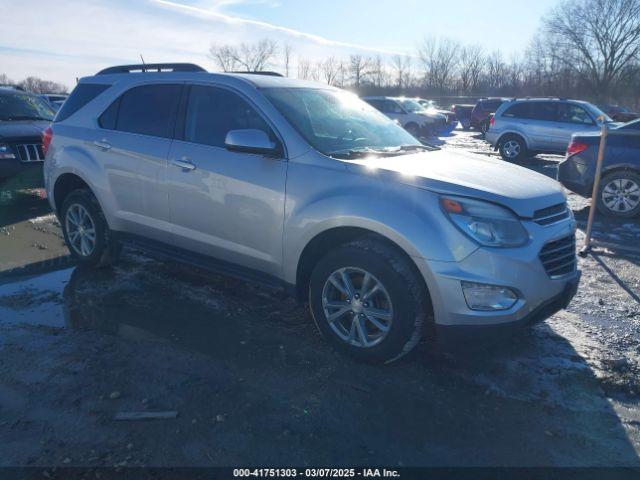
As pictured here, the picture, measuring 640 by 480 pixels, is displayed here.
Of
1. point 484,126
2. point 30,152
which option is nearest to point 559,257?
point 30,152

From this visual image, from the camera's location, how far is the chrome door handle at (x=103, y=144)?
4586mm

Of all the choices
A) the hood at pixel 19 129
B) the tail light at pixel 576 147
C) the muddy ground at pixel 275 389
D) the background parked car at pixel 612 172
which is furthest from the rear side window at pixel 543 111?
the hood at pixel 19 129

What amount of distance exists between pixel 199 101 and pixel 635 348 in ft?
13.0

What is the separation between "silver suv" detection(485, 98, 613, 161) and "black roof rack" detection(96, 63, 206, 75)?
1192 centimetres

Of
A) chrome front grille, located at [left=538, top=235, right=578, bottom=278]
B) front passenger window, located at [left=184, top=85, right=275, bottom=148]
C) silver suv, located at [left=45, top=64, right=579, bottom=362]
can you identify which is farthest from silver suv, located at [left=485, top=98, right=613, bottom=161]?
front passenger window, located at [left=184, top=85, right=275, bottom=148]

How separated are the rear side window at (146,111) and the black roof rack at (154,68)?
29cm

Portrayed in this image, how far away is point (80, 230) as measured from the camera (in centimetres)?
511

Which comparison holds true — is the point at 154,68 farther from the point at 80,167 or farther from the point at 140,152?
the point at 80,167

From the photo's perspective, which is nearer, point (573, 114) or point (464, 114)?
point (573, 114)

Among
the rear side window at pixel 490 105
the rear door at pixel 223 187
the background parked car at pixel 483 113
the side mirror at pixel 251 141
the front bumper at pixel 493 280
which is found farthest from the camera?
the rear side window at pixel 490 105

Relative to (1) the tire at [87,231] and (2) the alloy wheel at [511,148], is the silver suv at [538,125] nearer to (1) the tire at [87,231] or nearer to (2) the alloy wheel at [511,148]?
(2) the alloy wheel at [511,148]

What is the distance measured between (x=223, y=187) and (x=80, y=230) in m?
2.25

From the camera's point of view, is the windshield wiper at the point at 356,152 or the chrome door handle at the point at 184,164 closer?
the windshield wiper at the point at 356,152

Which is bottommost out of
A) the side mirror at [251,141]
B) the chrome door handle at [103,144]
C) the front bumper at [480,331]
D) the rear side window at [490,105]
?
the front bumper at [480,331]
